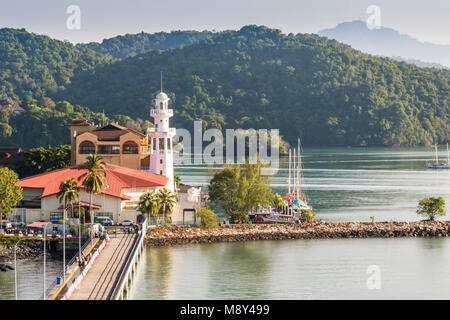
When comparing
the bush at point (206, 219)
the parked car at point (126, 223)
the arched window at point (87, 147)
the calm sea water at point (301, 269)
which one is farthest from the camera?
the arched window at point (87, 147)

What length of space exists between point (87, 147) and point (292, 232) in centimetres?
3273

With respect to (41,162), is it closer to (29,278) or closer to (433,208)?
(29,278)

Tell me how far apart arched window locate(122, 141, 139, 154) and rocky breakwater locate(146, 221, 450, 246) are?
24.8m

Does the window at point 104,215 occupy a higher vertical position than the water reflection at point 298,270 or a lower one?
higher

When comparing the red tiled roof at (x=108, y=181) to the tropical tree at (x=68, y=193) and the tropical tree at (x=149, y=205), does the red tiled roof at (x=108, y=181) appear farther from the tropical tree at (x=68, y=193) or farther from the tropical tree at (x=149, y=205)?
the tropical tree at (x=68, y=193)

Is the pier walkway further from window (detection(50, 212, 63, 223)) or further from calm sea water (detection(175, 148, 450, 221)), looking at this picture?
calm sea water (detection(175, 148, 450, 221))

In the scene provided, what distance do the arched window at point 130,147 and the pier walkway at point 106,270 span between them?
30401mm

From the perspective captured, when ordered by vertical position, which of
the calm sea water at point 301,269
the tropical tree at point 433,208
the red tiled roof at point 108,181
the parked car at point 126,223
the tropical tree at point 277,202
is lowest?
the calm sea water at point 301,269

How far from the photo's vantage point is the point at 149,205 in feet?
249

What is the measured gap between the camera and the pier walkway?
47219 millimetres

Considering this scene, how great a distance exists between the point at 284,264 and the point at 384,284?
33.8 feet

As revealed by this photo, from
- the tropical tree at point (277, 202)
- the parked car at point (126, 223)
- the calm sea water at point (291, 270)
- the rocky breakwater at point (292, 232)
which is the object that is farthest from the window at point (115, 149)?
the calm sea water at point (291, 270)

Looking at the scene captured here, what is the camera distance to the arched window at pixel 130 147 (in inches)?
3893

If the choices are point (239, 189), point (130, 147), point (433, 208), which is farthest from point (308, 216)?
point (130, 147)
